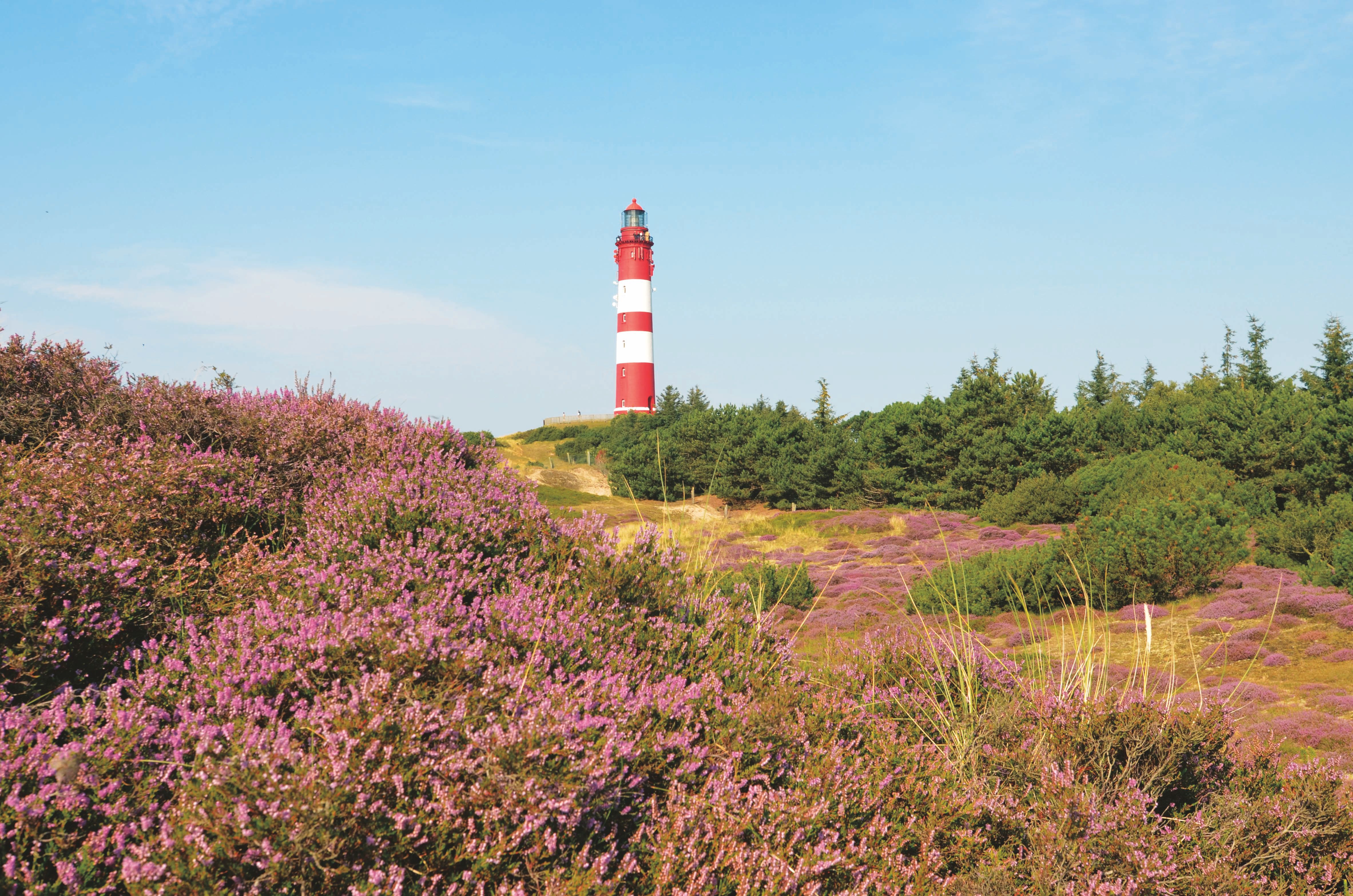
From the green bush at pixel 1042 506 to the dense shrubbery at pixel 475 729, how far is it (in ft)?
82.5

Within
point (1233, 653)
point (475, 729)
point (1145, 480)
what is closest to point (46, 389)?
point (475, 729)

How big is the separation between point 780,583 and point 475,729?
11.7m

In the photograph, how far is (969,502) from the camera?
3762 centimetres

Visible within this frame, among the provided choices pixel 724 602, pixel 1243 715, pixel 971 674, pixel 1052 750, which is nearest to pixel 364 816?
pixel 724 602

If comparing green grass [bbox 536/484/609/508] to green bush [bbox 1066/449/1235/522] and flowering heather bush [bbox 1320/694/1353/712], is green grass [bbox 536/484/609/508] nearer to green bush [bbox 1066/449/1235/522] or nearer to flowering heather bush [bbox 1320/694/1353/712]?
green bush [bbox 1066/449/1235/522]

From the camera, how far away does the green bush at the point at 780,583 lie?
11711 millimetres

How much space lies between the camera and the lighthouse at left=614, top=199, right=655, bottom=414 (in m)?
59.8

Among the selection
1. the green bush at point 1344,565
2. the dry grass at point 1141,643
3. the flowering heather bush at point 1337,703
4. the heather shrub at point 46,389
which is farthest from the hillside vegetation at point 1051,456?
the heather shrub at point 46,389

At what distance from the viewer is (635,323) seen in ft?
197

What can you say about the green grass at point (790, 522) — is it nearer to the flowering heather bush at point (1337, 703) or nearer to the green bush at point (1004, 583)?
the green bush at point (1004, 583)

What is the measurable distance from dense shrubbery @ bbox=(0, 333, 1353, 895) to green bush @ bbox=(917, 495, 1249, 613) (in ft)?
31.5

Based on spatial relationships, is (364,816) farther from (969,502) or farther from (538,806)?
(969,502)

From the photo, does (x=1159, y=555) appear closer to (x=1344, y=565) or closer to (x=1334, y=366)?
(x=1344, y=565)

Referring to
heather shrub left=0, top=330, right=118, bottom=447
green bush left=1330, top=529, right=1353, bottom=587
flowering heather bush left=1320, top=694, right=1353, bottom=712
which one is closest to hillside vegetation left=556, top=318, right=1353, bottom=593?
green bush left=1330, top=529, right=1353, bottom=587
